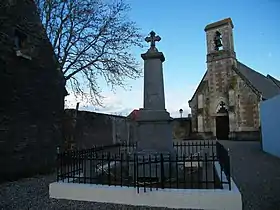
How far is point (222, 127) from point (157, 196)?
86.0 ft

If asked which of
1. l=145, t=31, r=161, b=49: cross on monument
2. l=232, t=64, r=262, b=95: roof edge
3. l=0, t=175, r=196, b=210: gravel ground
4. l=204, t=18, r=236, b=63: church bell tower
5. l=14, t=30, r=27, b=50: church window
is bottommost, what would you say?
l=0, t=175, r=196, b=210: gravel ground

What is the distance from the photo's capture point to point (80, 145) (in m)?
14.2

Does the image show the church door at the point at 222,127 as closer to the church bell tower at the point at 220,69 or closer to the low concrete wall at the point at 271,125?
the church bell tower at the point at 220,69

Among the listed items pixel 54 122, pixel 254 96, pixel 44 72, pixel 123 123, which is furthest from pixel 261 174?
pixel 254 96

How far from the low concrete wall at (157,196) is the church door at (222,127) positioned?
25336 millimetres

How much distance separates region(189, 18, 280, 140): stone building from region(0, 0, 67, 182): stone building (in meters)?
20.8

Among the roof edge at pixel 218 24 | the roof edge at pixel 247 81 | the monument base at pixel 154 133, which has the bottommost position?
the monument base at pixel 154 133

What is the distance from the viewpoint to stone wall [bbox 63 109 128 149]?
532 inches

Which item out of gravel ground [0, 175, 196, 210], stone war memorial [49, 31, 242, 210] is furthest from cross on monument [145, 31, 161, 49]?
gravel ground [0, 175, 196, 210]

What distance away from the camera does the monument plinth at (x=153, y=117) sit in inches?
305

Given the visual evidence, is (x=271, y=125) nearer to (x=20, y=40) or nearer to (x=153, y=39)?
(x=153, y=39)

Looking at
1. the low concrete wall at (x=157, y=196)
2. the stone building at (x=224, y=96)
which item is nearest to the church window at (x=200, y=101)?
the stone building at (x=224, y=96)

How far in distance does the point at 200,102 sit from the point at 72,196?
2586 centimetres

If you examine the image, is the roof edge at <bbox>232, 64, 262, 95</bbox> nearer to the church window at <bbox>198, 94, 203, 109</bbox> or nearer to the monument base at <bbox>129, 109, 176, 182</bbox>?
the church window at <bbox>198, 94, 203, 109</bbox>
